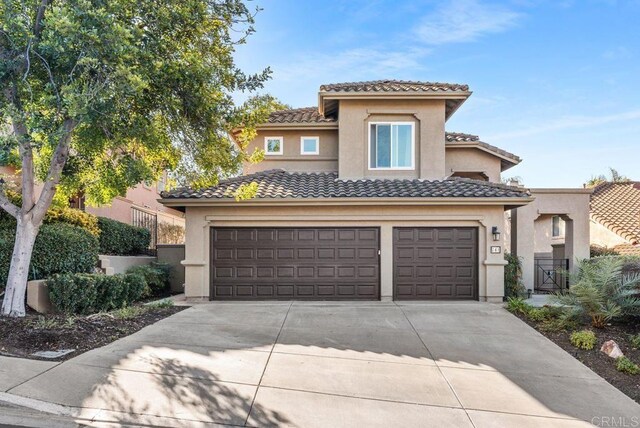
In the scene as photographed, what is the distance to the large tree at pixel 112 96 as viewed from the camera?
691cm

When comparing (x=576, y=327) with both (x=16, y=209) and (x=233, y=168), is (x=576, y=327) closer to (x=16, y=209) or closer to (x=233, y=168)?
(x=233, y=168)

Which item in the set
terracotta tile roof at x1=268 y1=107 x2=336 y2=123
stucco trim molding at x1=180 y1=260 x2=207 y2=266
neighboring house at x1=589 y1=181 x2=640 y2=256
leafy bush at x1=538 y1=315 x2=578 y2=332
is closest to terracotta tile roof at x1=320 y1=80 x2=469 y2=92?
terracotta tile roof at x1=268 y1=107 x2=336 y2=123

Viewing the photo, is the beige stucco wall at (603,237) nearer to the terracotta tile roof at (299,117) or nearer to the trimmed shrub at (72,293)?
the terracotta tile roof at (299,117)

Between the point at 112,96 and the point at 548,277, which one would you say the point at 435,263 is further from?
the point at 112,96

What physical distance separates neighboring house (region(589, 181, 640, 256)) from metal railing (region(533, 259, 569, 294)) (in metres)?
3.67

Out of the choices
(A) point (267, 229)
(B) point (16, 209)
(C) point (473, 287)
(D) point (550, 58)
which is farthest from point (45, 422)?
(D) point (550, 58)

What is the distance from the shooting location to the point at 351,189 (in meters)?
12.9

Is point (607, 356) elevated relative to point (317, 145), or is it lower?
lower

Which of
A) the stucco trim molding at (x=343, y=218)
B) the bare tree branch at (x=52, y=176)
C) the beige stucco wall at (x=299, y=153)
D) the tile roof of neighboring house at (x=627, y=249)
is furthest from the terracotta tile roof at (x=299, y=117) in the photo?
the tile roof of neighboring house at (x=627, y=249)

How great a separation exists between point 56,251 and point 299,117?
9.43 meters

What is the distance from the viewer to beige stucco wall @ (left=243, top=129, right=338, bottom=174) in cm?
1576

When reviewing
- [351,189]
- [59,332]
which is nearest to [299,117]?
[351,189]

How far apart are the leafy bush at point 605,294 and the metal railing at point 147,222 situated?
583 inches

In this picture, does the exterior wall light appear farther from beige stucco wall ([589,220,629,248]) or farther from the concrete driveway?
beige stucco wall ([589,220,629,248])
